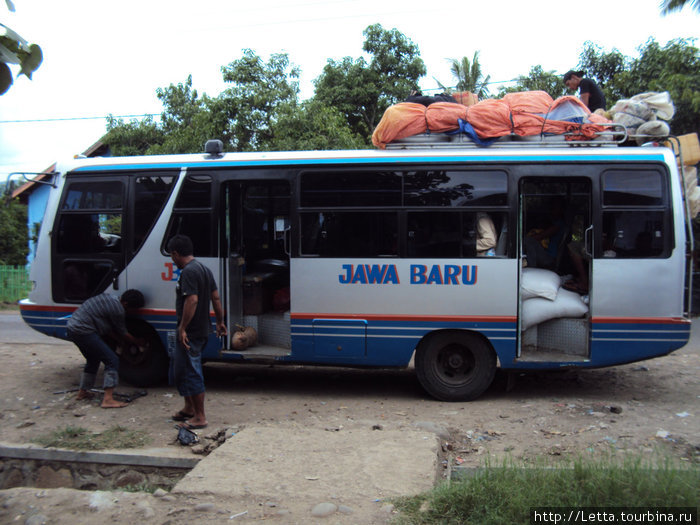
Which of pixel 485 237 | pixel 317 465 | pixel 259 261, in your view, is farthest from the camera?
pixel 259 261

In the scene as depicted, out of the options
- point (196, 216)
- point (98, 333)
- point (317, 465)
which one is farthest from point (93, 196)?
point (317, 465)

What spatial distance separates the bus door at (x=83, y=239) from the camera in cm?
714

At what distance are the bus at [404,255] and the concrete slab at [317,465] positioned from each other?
1436mm

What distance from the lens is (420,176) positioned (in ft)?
21.3

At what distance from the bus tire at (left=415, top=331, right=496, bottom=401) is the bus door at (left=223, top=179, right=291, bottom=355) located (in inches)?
66.3

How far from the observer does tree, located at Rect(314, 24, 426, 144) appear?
1828 centimetres

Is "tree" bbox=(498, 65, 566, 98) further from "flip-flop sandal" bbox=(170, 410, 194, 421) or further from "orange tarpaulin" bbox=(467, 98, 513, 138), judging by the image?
"flip-flop sandal" bbox=(170, 410, 194, 421)

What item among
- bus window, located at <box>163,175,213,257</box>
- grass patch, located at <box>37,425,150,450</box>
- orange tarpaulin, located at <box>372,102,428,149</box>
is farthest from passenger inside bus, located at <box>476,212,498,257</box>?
grass patch, located at <box>37,425,150,450</box>

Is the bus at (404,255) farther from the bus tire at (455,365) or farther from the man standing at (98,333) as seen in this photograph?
the man standing at (98,333)

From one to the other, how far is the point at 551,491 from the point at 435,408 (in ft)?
9.35

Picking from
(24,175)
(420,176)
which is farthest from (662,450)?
(24,175)

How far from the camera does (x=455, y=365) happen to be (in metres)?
6.63

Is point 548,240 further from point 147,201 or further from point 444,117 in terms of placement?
point 147,201

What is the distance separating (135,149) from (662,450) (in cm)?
2079
